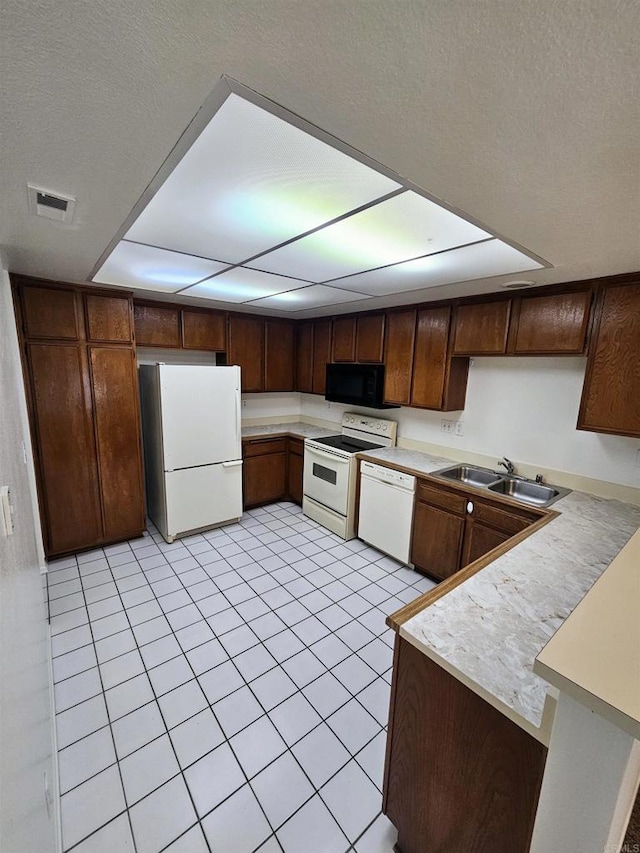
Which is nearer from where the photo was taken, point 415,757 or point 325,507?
point 415,757

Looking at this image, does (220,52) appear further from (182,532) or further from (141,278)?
(182,532)

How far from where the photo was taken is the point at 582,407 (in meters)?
2.15

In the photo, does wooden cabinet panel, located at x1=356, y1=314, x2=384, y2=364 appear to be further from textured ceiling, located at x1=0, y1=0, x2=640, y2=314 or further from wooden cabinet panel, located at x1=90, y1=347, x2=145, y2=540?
textured ceiling, located at x1=0, y1=0, x2=640, y2=314

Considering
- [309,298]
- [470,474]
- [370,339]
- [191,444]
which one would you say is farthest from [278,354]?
[470,474]

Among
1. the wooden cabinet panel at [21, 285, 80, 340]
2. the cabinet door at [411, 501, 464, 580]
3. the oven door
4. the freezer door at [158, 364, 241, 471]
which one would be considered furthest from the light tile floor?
the wooden cabinet panel at [21, 285, 80, 340]

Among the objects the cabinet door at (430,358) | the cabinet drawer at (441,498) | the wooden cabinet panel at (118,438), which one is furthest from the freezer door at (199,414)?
the cabinet drawer at (441,498)

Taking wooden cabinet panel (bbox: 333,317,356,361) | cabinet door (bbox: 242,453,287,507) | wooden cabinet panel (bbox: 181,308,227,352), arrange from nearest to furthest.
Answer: wooden cabinet panel (bbox: 181,308,227,352) < wooden cabinet panel (bbox: 333,317,356,361) < cabinet door (bbox: 242,453,287,507)

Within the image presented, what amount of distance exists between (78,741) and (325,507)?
8.00 feet

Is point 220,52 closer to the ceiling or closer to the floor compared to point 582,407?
closer to the ceiling

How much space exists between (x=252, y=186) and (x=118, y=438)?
8.69 feet

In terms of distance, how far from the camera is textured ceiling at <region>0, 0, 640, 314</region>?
55 cm

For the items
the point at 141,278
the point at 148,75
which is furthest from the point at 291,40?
the point at 141,278

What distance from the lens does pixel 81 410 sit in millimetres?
2865

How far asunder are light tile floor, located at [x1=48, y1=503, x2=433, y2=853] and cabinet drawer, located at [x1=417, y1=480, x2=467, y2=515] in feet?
2.25
